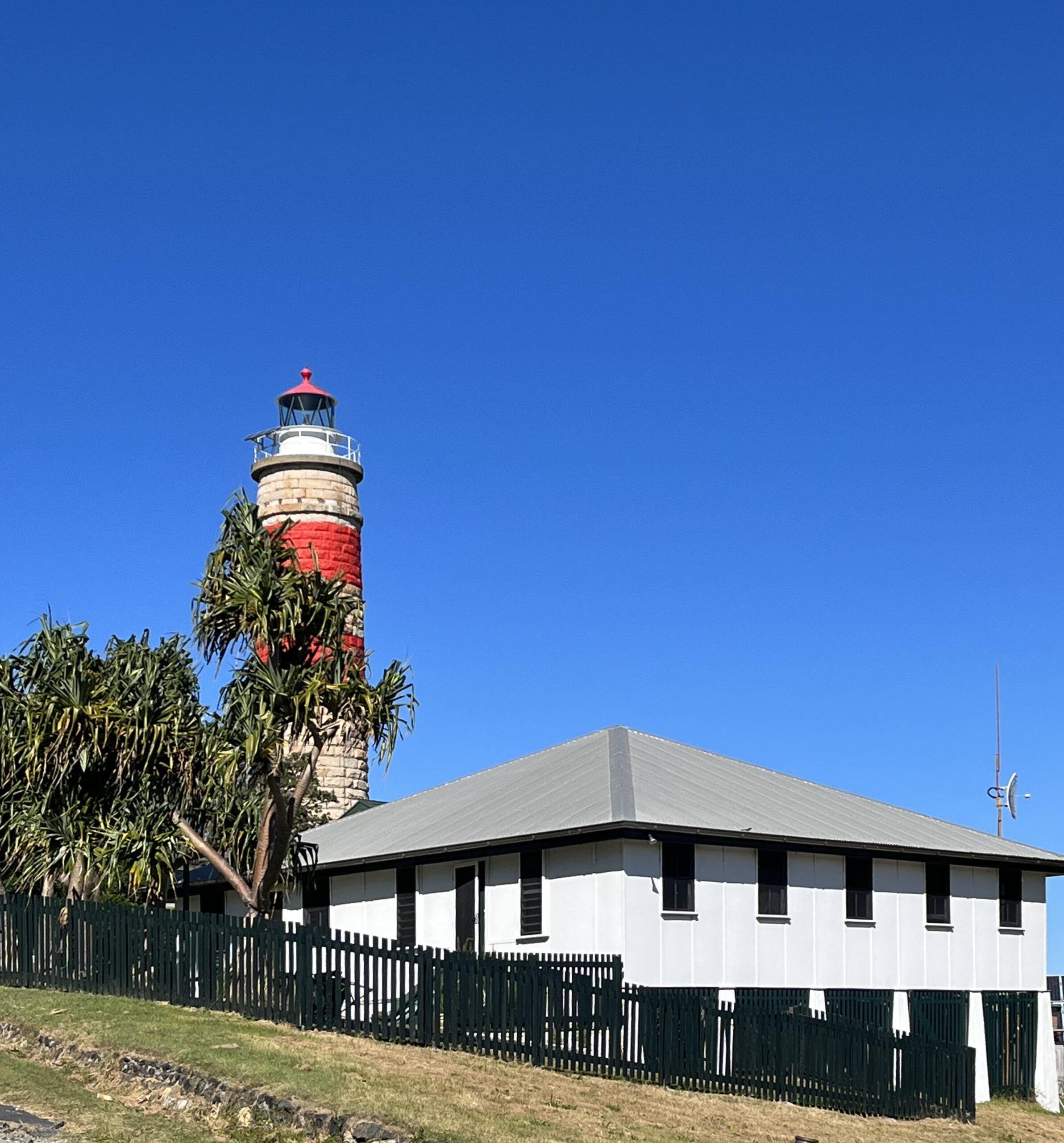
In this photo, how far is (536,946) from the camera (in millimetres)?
30094

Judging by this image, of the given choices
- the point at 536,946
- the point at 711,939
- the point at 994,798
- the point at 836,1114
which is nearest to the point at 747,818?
the point at 711,939

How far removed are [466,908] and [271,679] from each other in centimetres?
717

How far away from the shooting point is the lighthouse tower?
51281 millimetres

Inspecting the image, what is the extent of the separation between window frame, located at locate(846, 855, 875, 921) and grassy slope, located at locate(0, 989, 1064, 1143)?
6937mm

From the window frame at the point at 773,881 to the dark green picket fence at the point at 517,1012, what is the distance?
14.3 feet

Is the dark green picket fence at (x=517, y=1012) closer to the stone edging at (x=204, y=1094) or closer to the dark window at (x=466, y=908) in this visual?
the stone edging at (x=204, y=1094)

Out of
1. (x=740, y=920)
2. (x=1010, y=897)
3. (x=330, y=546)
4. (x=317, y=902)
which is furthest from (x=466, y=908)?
(x=330, y=546)

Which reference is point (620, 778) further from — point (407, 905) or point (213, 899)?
point (213, 899)

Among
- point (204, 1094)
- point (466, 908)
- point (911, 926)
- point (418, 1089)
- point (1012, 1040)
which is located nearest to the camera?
point (204, 1094)

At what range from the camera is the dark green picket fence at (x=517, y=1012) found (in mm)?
23250

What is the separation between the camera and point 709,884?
30.0 meters

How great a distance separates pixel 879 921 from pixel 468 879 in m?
8.27

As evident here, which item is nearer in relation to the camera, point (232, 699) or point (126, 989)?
point (126, 989)

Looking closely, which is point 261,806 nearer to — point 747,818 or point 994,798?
point 747,818
